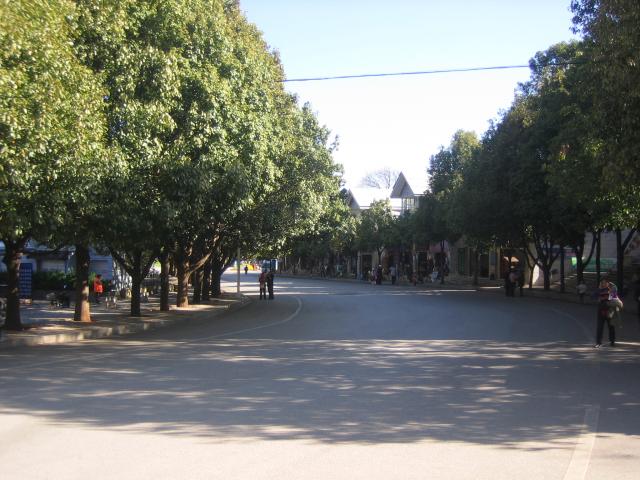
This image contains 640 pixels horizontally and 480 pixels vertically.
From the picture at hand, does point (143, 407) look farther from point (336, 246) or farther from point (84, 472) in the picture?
point (336, 246)

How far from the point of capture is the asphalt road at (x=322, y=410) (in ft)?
21.3

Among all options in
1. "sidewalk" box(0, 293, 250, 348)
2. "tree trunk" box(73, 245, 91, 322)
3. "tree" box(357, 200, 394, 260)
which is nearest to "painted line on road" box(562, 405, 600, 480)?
"sidewalk" box(0, 293, 250, 348)

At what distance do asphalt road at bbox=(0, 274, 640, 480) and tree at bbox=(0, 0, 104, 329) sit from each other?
3.14 m

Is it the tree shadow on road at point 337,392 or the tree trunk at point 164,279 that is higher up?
the tree trunk at point 164,279

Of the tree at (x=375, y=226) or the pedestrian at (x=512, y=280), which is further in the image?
the tree at (x=375, y=226)

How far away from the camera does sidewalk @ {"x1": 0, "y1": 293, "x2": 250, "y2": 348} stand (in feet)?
58.2

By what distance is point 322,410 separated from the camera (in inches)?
346

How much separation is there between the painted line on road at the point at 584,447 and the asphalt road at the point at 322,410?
0.02 m

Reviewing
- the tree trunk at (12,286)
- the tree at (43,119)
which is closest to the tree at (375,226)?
the tree trunk at (12,286)

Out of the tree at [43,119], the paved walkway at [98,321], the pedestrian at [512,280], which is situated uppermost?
the tree at [43,119]

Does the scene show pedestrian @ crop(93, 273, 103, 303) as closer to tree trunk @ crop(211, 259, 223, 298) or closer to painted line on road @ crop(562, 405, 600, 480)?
tree trunk @ crop(211, 259, 223, 298)

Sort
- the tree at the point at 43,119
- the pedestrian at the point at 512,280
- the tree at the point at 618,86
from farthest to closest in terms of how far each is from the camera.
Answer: the pedestrian at the point at 512,280, the tree at the point at 618,86, the tree at the point at 43,119

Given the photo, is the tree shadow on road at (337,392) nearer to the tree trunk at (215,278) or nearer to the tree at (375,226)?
the tree trunk at (215,278)

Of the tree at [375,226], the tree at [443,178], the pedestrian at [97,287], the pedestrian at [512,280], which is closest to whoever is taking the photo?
the pedestrian at [97,287]
